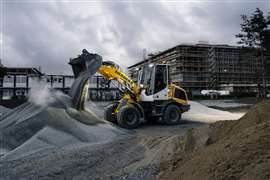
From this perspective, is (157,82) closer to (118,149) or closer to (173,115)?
(173,115)

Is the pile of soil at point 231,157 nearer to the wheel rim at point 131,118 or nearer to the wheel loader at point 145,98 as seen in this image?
the wheel rim at point 131,118

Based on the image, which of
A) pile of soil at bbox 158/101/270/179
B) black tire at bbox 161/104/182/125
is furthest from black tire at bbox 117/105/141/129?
pile of soil at bbox 158/101/270/179

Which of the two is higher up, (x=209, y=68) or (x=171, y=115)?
(x=209, y=68)

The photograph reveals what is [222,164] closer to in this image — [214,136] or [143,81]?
[214,136]

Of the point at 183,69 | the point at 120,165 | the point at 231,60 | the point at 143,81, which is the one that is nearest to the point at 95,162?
the point at 120,165

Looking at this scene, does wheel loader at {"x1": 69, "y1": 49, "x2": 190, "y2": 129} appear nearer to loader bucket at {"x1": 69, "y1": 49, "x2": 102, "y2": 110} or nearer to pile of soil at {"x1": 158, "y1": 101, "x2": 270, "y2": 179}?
loader bucket at {"x1": 69, "y1": 49, "x2": 102, "y2": 110}

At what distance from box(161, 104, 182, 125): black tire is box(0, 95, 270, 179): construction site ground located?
3710mm

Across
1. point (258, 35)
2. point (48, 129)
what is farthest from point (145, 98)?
point (258, 35)

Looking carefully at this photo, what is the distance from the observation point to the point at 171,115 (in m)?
13.5

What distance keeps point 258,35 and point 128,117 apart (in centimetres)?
2950

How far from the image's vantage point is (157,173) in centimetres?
503

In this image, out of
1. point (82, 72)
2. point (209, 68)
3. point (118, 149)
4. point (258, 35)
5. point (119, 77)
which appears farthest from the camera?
point (209, 68)

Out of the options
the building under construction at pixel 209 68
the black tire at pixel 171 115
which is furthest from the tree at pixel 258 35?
the building under construction at pixel 209 68

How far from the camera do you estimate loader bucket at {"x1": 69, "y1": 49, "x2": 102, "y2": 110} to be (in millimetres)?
10844
